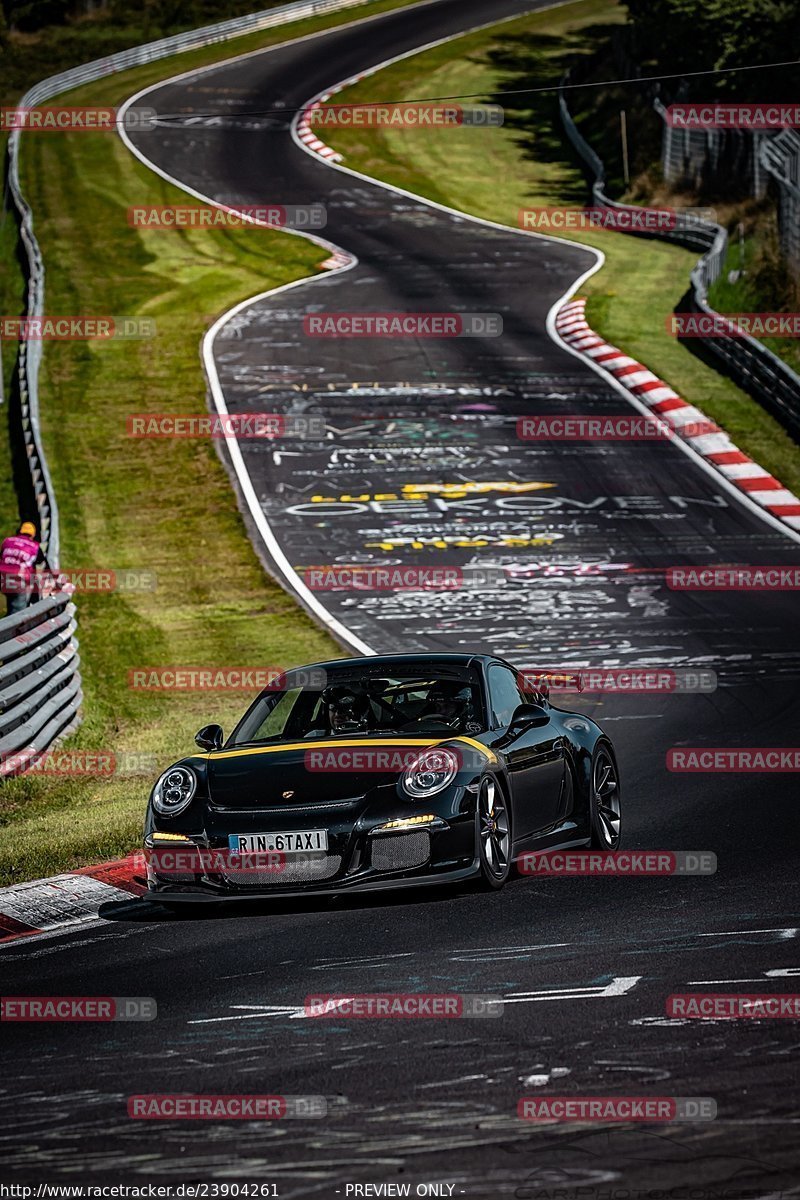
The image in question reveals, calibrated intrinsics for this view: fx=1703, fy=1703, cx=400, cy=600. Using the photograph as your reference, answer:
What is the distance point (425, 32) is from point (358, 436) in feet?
152

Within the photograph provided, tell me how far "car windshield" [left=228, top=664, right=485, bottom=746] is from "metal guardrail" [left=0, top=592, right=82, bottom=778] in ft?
12.8

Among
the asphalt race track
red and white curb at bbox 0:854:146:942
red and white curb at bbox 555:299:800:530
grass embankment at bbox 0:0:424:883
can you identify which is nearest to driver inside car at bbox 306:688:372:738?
the asphalt race track

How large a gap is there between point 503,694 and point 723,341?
80.5 ft

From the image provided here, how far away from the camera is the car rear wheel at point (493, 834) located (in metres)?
8.69

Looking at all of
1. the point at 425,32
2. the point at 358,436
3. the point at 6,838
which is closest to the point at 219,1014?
the point at 6,838

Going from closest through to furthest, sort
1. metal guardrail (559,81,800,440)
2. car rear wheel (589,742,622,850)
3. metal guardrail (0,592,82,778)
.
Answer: car rear wheel (589,742,622,850), metal guardrail (0,592,82,778), metal guardrail (559,81,800,440)

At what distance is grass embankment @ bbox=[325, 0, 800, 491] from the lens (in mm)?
31969

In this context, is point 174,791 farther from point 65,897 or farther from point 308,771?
point 65,897

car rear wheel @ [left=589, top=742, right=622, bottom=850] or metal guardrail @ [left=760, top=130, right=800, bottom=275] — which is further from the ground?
metal guardrail @ [left=760, top=130, right=800, bottom=275]

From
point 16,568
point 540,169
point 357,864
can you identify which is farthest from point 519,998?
point 540,169

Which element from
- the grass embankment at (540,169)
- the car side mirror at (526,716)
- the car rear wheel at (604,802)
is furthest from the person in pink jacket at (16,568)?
the grass embankment at (540,169)

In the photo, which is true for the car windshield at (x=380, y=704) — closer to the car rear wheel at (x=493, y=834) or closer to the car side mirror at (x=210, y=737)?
the car side mirror at (x=210, y=737)

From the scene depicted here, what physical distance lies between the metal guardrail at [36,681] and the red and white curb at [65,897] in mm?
3188

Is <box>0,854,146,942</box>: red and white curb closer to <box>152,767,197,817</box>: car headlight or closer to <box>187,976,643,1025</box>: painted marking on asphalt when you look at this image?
<box>152,767,197,817</box>: car headlight
